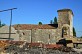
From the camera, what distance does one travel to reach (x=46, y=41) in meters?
47.3

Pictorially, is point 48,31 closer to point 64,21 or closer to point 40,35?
point 40,35

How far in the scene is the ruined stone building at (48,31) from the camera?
46938 millimetres

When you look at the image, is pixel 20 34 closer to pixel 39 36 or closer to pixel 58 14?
pixel 39 36

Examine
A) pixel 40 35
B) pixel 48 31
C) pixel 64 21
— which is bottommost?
pixel 40 35

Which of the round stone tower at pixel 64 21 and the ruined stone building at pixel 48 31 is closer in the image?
the ruined stone building at pixel 48 31

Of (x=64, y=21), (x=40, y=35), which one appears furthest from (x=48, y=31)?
(x=64, y=21)

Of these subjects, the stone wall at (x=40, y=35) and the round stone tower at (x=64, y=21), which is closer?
the stone wall at (x=40, y=35)

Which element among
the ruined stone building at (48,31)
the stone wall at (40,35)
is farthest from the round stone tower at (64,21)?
the stone wall at (40,35)

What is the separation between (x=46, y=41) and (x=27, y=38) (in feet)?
14.7

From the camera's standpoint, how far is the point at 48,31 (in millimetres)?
47344

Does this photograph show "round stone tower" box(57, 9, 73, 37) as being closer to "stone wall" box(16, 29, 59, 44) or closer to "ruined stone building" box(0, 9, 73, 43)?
"ruined stone building" box(0, 9, 73, 43)

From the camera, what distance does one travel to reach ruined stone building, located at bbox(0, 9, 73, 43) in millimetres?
46938

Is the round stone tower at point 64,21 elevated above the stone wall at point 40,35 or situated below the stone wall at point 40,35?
above

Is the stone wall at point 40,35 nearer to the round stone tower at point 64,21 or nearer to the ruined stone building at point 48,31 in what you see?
the ruined stone building at point 48,31
